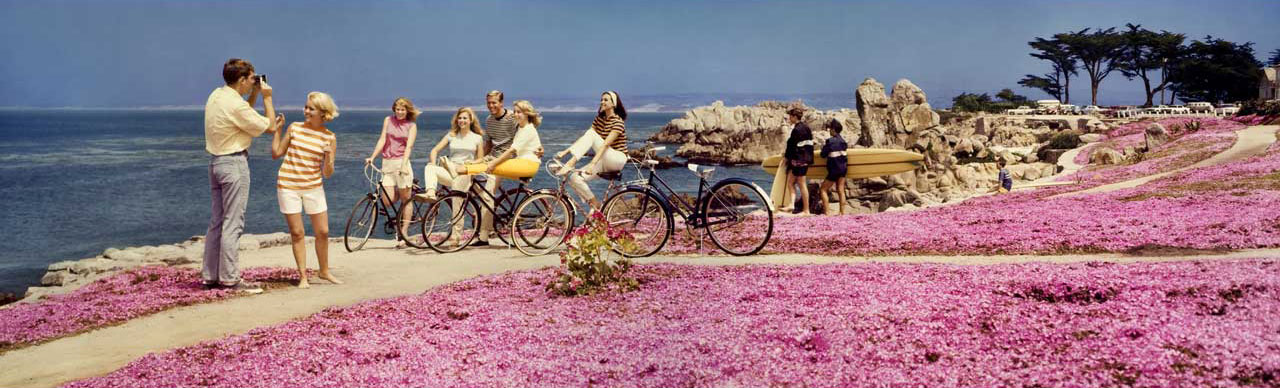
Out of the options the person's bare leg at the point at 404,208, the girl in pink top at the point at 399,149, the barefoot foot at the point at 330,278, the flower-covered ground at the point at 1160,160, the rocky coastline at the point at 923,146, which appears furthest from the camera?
the rocky coastline at the point at 923,146

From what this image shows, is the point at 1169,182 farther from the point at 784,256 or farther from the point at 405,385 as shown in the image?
the point at 405,385

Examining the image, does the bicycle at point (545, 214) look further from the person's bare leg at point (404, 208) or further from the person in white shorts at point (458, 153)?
the person's bare leg at point (404, 208)

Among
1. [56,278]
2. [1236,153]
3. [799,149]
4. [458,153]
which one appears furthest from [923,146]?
[56,278]

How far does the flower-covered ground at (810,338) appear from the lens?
6758 millimetres

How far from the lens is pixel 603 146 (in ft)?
42.4

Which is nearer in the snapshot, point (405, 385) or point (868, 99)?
point (405, 385)

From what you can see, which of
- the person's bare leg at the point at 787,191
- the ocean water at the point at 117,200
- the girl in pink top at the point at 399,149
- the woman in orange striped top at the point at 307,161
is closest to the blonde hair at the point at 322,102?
the woman in orange striped top at the point at 307,161

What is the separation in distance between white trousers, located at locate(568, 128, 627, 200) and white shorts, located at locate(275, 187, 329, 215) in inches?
137

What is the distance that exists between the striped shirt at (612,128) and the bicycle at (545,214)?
0.44 m

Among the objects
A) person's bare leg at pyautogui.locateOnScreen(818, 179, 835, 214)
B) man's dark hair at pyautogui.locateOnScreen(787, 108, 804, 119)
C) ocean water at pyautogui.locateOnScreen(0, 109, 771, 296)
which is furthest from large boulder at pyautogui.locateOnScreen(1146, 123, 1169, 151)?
man's dark hair at pyautogui.locateOnScreen(787, 108, 804, 119)

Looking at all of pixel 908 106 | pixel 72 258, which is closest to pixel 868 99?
pixel 908 106

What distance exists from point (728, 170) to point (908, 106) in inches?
1385

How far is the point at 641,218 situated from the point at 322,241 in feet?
14.4

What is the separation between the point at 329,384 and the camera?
24.0ft
